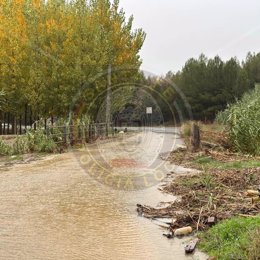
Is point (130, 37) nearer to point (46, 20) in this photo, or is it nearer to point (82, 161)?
point (46, 20)

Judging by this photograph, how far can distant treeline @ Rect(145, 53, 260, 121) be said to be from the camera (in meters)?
50.0

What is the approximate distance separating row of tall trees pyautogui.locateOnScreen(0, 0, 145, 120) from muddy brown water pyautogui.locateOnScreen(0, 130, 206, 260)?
12.8m

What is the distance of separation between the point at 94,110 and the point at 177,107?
21634 millimetres

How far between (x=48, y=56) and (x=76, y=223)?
1783 centimetres

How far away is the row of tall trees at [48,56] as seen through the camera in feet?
78.4

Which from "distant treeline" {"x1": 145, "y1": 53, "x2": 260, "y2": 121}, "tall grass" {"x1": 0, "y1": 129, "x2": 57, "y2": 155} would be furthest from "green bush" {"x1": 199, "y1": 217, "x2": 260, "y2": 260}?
"distant treeline" {"x1": 145, "y1": 53, "x2": 260, "y2": 121}

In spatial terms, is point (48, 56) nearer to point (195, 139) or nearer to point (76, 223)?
point (195, 139)

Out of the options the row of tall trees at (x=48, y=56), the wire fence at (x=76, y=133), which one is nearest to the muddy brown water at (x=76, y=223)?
the wire fence at (x=76, y=133)

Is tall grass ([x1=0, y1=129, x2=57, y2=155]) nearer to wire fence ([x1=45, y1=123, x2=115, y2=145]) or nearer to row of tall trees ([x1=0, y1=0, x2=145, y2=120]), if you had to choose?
wire fence ([x1=45, y1=123, x2=115, y2=145])

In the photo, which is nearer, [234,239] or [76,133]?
[234,239]

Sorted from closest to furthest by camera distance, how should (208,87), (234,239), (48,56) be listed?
(234,239) → (48,56) → (208,87)

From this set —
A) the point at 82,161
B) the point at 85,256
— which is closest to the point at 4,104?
the point at 82,161

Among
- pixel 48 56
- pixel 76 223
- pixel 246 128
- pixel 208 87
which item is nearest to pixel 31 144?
pixel 48 56

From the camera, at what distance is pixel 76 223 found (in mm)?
7395
